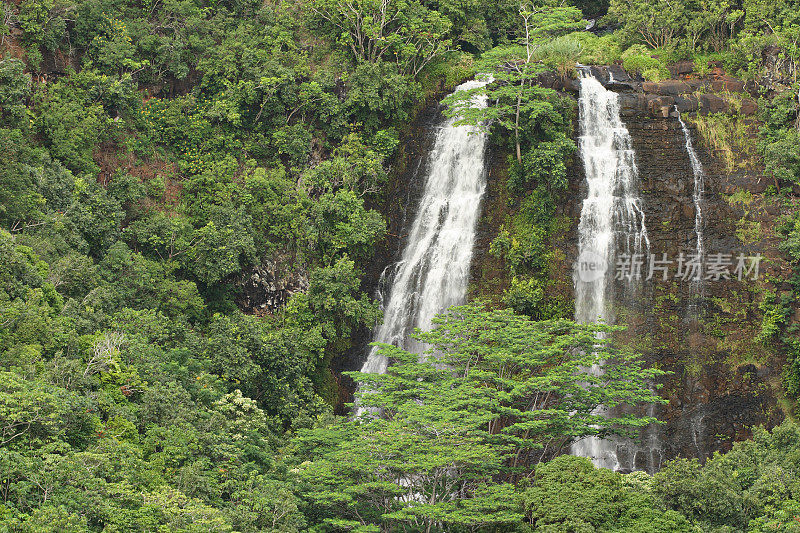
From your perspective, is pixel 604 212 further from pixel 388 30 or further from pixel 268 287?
pixel 268 287

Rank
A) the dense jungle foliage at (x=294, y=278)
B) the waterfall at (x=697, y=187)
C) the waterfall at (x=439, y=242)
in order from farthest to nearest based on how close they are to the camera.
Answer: the waterfall at (x=439, y=242), the waterfall at (x=697, y=187), the dense jungle foliage at (x=294, y=278)

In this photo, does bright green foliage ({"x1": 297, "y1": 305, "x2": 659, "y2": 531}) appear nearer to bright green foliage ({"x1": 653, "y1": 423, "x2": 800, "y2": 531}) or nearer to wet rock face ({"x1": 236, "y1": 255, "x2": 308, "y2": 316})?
bright green foliage ({"x1": 653, "y1": 423, "x2": 800, "y2": 531})

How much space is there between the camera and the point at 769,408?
26703mm

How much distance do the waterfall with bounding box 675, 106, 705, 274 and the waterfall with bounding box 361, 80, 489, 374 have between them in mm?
6487

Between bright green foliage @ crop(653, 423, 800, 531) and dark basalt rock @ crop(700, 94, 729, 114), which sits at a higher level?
dark basalt rock @ crop(700, 94, 729, 114)

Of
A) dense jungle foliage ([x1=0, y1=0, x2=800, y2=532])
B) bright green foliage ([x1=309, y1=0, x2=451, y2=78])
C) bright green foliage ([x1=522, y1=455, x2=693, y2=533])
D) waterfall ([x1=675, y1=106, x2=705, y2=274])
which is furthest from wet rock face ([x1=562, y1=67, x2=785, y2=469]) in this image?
bright green foliage ([x1=522, y1=455, x2=693, y2=533])

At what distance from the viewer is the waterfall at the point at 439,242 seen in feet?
96.0

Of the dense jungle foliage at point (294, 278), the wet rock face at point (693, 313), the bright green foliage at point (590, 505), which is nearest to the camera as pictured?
the bright green foliage at point (590, 505)

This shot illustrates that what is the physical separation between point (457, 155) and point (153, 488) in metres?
17.4

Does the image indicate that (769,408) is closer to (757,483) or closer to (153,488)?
(757,483)

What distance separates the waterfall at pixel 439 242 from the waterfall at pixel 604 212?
3.41 metres

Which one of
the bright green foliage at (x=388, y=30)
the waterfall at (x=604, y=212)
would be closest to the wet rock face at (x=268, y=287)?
the bright green foliage at (x=388, y=30)

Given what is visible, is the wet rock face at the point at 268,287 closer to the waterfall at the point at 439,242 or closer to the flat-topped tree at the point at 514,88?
the waterfall at the point at 439,242

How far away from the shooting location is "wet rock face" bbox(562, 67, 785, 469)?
2659 cm
